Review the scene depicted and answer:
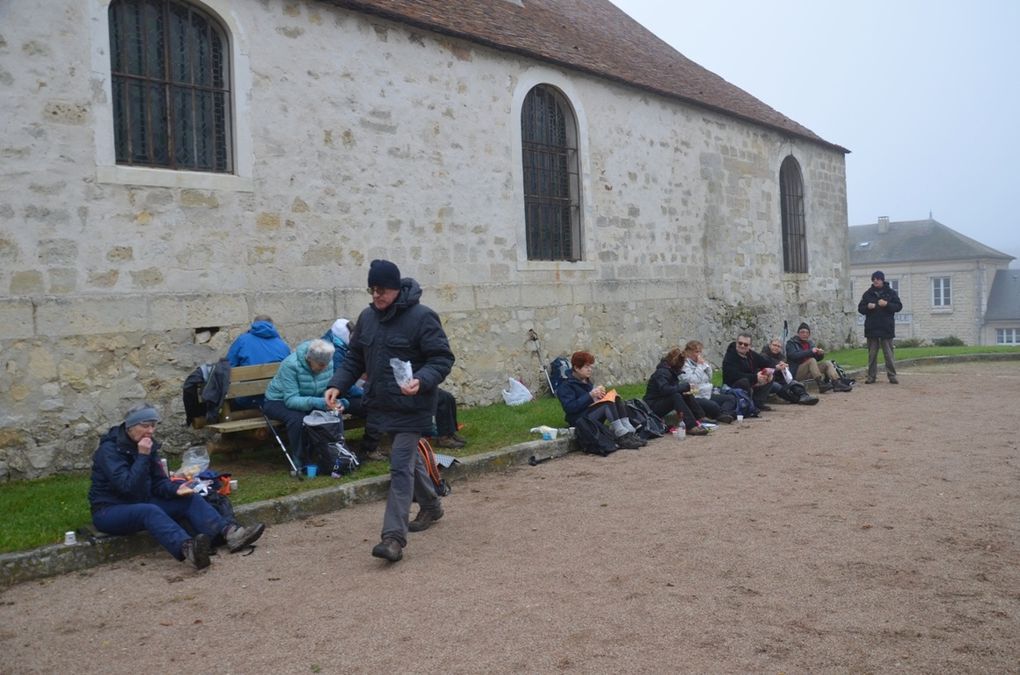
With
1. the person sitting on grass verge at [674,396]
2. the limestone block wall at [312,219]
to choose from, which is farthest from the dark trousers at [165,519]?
the person sitting on grass verge at [674,396]

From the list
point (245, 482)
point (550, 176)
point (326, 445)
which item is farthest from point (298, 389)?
point (550, 176)

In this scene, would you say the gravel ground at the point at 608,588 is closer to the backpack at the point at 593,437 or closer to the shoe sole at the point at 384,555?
the shoe sole at the point at 384,555

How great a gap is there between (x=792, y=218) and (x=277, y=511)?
15.5m

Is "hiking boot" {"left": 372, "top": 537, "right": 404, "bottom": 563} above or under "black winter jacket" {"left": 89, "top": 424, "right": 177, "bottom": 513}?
under

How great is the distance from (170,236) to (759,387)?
7417mm

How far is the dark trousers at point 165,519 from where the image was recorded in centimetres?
533

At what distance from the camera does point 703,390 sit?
1050cm

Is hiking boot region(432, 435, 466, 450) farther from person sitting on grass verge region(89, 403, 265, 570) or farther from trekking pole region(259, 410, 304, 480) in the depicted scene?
person sitting on grass verge region(89, 403, 265, 570)

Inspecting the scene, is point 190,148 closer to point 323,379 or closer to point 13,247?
point 13,247

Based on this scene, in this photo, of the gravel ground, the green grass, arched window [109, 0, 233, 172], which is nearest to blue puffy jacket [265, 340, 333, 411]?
the green grass

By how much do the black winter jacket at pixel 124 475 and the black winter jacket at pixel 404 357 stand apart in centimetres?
128

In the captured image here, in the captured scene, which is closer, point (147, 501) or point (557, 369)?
point (147, 501)

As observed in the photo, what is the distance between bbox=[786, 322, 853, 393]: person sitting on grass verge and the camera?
509 inches

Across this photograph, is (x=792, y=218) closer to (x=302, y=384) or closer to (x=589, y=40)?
(x=589, y=40)
